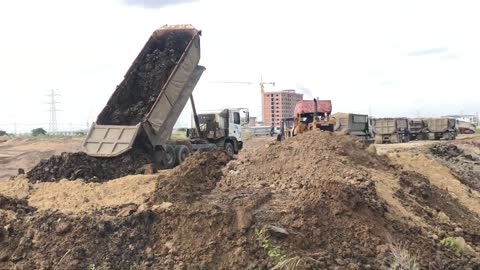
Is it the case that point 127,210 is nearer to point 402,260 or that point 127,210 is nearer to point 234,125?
point 402,260

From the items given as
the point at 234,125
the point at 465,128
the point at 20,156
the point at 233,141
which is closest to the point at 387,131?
the point at 465,128

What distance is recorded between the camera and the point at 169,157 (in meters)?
16.0

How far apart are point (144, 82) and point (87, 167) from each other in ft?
11.4

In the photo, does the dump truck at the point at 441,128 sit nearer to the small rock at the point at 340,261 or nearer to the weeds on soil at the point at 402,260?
the weeds on soil at the point at 402,260

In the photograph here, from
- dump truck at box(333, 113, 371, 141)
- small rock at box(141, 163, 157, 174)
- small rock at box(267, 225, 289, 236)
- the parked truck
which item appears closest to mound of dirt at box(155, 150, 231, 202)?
small rock at box(267, 225, 289, 236)

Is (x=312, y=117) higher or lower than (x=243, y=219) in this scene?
higher

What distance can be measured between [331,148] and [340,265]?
15.6ft

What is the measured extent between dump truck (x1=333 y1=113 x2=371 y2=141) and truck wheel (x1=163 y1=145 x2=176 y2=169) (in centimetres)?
1360

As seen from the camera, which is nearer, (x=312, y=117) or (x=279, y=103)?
(x=312, y=117)

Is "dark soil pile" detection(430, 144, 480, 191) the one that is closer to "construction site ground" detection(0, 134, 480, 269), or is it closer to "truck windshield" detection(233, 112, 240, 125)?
"construction site ground" detection(0, 134, 480, 269)

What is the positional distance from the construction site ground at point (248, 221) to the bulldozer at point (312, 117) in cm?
1604

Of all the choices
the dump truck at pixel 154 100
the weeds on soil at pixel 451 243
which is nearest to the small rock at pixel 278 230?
the weeds on soil at pixel 451 243

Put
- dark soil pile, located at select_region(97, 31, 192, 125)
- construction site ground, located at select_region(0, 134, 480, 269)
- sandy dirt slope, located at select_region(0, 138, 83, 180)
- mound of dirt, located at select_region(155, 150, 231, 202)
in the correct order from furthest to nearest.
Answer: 1. sandy dirt slope, located at select_region(0, 138, 83, 180)
2. dark soil pile, located at select_region(97, 31, 192, 125)
3. mound of dirt, located at select_region(155, 150, 231, 202)
4. construction site ground, located at select_region(0, 134, 480, 269)

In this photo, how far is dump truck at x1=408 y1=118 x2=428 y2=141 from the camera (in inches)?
1729
